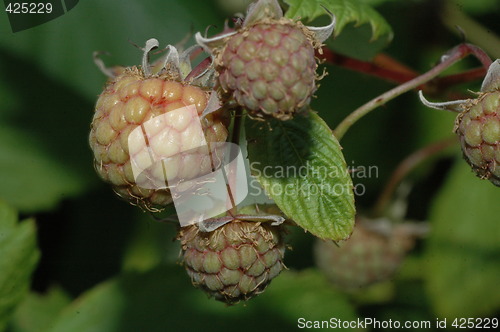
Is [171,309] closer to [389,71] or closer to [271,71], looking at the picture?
[389,71]

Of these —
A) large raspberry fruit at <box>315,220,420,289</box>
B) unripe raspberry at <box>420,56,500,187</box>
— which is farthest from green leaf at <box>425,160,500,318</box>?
unripe raspberry at <box>420,56,500,187</box>

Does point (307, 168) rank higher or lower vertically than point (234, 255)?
higher

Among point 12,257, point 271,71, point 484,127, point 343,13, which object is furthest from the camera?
point 12,257

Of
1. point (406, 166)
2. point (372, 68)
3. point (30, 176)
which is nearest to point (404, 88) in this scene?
point (372, 68)

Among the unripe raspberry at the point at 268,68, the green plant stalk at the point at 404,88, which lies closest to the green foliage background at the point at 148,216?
the green plant stalk at the point at 404,88

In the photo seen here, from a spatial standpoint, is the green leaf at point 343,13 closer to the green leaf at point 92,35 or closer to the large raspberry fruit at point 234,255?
the large raspberry fruit at point 234,255

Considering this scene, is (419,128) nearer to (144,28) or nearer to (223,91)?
(144,28)
